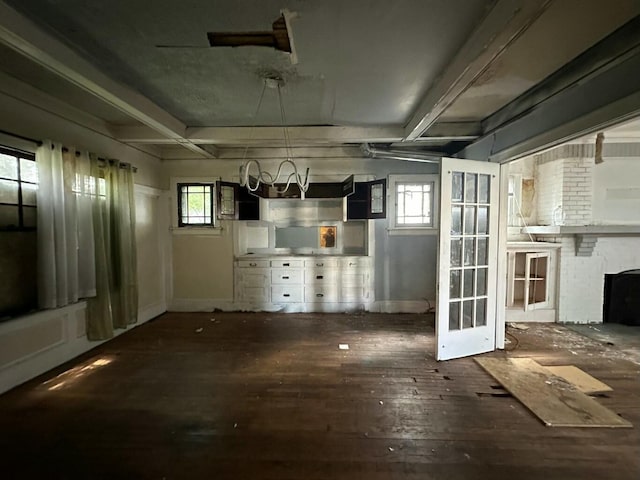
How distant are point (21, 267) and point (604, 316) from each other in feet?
23.3

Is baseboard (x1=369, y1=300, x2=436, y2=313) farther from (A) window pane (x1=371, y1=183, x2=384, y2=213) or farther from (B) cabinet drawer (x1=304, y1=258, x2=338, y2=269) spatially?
(A) window pane (x1=371, y1=183, x2=384, y2=213)

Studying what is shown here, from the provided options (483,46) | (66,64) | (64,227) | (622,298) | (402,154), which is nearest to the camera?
(483,46)

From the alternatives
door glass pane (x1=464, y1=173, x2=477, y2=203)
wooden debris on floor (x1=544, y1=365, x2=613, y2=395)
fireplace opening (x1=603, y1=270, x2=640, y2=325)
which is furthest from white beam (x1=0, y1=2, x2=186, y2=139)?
fireplace opening (x1=603, y1=270, x2=640, y2=325)

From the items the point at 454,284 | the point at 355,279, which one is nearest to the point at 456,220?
the point at 454,284

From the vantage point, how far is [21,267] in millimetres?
2785

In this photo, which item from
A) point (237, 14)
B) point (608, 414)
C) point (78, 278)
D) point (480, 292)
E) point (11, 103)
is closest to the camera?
point (237, 14)

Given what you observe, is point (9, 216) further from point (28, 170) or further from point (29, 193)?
point (28, 170)

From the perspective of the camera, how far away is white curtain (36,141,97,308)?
9.19ft

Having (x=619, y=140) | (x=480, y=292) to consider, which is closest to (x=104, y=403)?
(x=480, y=292)

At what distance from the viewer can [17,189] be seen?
275 centimetres

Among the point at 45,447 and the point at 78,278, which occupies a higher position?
the point at 78,278

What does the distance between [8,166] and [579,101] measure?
472 cm

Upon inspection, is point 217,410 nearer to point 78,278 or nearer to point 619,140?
point 78,278

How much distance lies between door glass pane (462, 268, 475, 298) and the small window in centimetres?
385
